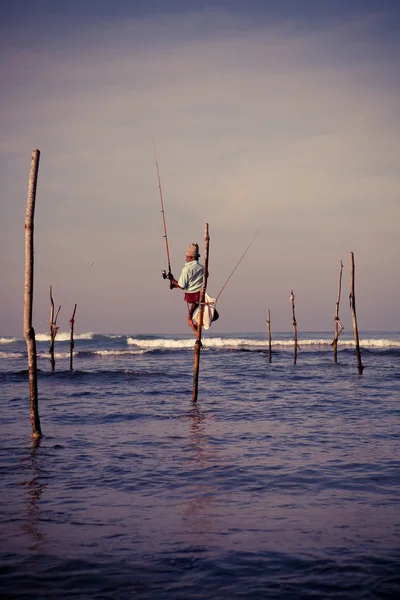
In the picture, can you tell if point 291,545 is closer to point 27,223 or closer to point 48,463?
point 48,463

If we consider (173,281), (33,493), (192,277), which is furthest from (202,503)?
(192,277)

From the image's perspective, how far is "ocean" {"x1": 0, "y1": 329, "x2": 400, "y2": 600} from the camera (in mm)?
4176

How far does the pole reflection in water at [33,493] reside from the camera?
509 centimetres

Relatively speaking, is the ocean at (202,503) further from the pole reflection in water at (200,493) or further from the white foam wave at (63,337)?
the white foam wave at (63,337)

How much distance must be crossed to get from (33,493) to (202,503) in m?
2.05

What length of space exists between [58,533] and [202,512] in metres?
1.48

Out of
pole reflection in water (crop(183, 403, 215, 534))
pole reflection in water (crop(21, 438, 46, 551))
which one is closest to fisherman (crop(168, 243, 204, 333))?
pole reflection in water (crop(183, 403, 215, 534))

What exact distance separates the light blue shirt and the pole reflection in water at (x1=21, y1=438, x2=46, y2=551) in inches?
221

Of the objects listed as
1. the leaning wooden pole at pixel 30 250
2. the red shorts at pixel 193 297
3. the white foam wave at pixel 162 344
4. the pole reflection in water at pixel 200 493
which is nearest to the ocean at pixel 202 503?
the pole reflection in water at pixel 200 493

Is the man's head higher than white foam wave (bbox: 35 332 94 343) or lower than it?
higher

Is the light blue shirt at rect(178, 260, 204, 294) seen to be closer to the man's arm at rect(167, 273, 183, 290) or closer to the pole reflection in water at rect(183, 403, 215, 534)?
the man's arm at rect(167, 273, 183, 290)

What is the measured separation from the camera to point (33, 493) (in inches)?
259

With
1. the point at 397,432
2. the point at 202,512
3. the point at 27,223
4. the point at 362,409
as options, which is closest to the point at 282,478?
the point at 202,512

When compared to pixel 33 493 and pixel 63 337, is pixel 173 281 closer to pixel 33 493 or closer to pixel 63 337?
pixel 33 493
